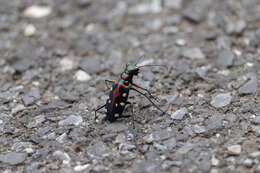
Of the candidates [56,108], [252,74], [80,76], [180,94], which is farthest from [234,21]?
[56,108]

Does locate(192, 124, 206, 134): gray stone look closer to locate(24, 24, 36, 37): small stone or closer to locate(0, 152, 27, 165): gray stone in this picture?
locate(0, 152, 27, 165): gray stone

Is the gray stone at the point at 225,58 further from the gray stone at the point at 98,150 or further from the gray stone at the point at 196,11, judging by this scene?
the gray stone at the point at 98,150

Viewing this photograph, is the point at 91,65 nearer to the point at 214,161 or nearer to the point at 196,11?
the point at 196,11

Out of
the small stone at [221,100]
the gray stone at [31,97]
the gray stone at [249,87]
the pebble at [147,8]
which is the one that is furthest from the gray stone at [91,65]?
the gray stone at [249,87]

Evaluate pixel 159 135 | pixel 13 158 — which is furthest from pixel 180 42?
pixel 13 158

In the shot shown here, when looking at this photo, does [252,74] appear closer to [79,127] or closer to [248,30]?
[248,30]

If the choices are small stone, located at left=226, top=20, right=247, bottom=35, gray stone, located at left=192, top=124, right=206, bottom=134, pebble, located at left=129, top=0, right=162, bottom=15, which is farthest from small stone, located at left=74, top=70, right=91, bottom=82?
small stone, located at left=226, top=20, right=247, bottom=35
